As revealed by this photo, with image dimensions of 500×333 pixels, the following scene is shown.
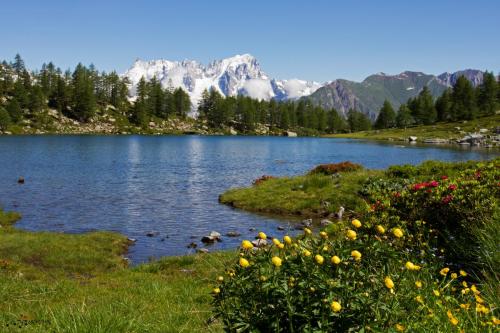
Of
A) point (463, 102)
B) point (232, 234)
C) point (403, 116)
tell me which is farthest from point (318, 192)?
point (403, 116)

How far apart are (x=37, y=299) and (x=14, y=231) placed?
1607 cm

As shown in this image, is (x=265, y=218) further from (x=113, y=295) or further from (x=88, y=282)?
(x=113, y=295)

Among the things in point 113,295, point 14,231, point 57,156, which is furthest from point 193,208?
point 57,156

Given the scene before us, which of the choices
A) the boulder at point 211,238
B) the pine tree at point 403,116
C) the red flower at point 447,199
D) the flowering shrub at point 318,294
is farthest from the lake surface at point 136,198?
the pine tree at point 403,116

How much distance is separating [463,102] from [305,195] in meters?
153

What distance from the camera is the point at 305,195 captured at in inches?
1372

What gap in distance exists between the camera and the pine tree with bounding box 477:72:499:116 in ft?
522

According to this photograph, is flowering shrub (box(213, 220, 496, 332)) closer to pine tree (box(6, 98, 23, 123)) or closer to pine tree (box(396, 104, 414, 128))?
pine tree (box(6, 98, 23, 123))

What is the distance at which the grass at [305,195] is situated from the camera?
3192 centimetres

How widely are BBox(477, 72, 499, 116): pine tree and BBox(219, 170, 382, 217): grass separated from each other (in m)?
148

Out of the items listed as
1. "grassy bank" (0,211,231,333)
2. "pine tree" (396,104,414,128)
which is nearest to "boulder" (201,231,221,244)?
"grassy bank" (0,211,231,333)

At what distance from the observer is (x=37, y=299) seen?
11594 millimetres

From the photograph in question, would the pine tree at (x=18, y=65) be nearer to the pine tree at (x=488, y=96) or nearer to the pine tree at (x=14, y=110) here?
the pine tree at (x=14, y=110)

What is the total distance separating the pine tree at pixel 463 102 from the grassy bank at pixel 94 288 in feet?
542
